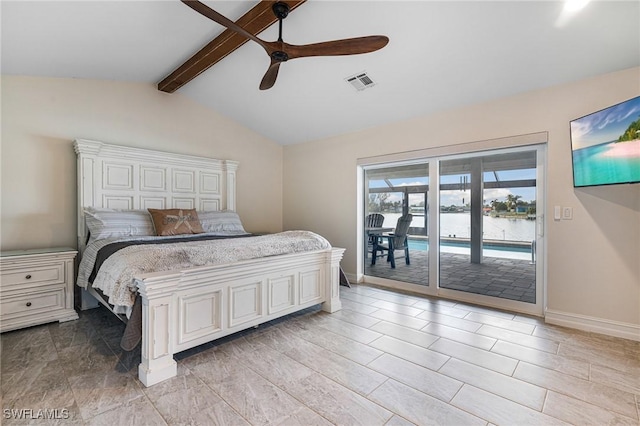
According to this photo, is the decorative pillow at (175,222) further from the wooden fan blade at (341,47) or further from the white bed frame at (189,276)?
the wooden fan blade at (341,47)

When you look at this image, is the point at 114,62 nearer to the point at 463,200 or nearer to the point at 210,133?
the point at 210,133

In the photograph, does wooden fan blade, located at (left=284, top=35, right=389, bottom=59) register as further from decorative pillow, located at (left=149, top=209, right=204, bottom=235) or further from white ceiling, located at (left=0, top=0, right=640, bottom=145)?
decorative pillow, located at (left=149, top=209, right=204, bottom=235)

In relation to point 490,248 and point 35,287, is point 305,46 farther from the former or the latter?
point 35,287

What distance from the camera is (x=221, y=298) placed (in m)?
2.48

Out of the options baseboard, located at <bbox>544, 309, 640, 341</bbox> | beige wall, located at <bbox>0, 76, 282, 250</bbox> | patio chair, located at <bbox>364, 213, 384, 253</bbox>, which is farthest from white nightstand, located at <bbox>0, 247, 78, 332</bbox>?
baseboard, located at <bbox>544, 309, 640, 341</bbox>

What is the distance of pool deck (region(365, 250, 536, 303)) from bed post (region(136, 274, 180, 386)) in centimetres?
322

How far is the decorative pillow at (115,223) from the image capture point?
10.9 feet

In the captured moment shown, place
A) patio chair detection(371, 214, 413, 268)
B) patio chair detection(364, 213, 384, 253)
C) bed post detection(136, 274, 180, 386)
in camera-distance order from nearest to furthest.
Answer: bed post detection(136, 274, 180, 386)
patio chair detection(371, 214, 413, 268)
patio chair detection(364, 213, 384, 253)

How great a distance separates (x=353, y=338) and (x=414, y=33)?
278 cm

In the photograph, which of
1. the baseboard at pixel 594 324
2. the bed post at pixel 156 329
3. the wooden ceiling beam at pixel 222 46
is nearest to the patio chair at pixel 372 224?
the baseboard at pixel 594 324

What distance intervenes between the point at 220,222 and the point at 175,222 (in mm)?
720

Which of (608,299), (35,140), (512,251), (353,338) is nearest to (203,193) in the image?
(35,140)

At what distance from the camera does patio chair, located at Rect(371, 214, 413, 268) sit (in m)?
4.46

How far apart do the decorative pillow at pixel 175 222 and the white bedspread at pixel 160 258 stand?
3.88 ft
